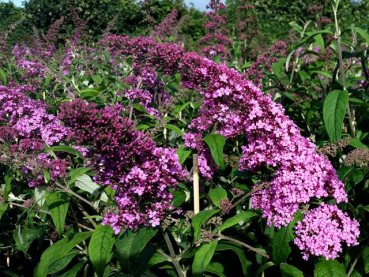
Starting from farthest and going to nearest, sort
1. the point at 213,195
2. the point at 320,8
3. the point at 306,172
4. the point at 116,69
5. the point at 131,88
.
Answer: the point at 116,69 → the point at 320,8 → the point at 131,88 → the point at 213,195 → the point at 306,172

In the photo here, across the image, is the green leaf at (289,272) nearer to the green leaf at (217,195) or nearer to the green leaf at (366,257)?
the green leaf at (366,257)

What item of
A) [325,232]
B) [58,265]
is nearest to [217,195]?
[325,232]

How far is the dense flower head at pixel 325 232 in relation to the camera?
2160 mm

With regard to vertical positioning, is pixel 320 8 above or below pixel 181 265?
above

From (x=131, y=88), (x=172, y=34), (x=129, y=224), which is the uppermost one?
(x=172, y=34)

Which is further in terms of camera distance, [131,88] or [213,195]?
[131,88]

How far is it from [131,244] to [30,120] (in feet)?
4.55

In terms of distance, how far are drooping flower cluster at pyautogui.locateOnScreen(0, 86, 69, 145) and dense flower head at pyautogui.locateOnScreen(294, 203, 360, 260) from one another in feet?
6.27

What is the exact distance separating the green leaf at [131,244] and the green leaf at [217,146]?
0.63m

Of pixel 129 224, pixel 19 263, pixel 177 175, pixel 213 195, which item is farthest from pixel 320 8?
pixel 19 263

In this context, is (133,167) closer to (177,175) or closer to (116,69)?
(177,175)

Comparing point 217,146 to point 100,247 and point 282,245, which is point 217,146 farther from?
point 100,247

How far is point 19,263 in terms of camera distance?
415 centimetres

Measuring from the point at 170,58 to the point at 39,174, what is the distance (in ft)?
3.90
